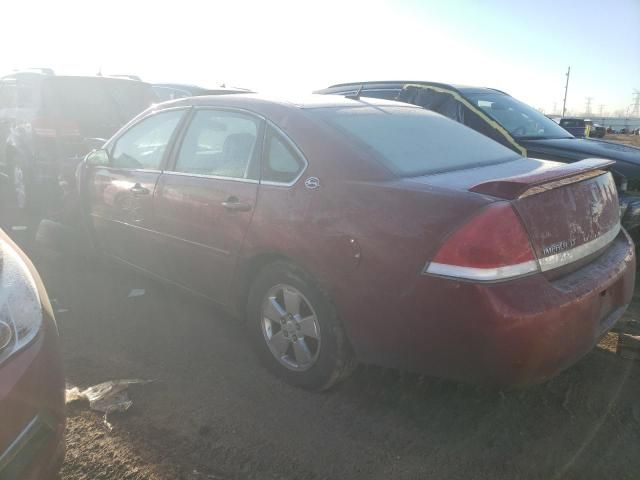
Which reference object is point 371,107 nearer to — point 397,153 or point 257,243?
point 397,153

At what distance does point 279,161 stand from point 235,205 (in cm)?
37

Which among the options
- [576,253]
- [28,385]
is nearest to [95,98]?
[28,385]

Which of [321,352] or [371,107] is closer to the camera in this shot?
[321,352]

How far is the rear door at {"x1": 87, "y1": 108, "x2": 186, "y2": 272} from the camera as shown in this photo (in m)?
3.91

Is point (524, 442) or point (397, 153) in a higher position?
point (397, 153)

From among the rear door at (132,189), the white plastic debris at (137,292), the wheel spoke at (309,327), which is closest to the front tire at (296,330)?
the wheel spoke at (309,327)

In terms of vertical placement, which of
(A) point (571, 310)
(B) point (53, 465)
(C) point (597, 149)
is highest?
(C) point (597, 149)

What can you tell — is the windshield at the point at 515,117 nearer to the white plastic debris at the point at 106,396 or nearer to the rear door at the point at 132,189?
the rear door at the point at 132,189

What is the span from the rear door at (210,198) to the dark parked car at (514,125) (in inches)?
85.7

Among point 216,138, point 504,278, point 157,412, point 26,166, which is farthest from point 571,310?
point 26,166

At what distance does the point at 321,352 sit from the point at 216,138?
1615 millimetres

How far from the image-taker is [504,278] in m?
2.24

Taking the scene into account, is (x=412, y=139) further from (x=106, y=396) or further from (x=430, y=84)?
(x=430, y=84)

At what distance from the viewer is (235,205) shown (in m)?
3.16
